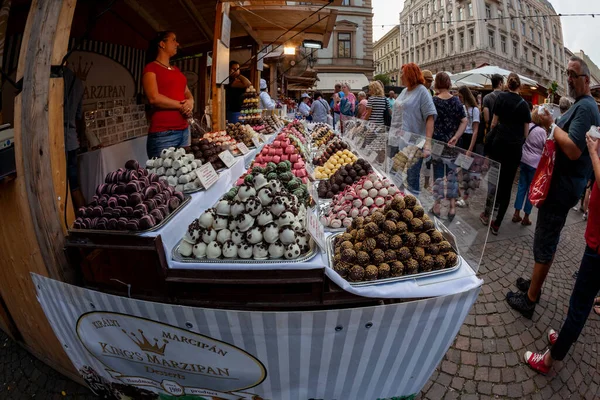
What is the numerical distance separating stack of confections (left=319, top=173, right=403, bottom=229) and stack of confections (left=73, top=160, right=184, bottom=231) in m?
1.20

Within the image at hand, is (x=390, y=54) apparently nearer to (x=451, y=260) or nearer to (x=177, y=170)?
(x=177, y=170)

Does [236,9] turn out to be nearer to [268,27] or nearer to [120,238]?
Result: [268,27]

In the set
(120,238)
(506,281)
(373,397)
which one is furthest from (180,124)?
(506,281)

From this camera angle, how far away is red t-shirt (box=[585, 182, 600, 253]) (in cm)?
188

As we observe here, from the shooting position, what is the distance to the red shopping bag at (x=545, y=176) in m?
2.42

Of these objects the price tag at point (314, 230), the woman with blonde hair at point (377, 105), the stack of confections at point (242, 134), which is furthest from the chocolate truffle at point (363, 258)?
the woman with blonde hair at point (377, 105)

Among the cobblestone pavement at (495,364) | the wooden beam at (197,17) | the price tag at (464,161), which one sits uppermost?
the wooden beam at (197,17)

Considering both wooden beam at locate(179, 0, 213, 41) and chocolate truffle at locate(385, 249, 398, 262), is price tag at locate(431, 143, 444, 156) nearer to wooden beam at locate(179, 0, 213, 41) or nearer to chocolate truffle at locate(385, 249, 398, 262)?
chocolate truffle at locate(385, 249, 398, 262)

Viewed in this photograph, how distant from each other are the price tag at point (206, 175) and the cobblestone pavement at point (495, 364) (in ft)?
5.60

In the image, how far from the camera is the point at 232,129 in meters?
5.19

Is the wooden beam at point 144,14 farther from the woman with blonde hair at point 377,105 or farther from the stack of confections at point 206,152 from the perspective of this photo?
the woman with blonde hair at point 377,105

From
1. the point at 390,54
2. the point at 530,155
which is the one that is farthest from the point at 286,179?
the point at 390,54

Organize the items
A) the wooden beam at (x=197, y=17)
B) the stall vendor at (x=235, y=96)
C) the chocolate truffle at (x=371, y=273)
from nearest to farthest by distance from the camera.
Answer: the chocolate truffle at (x=371, y=273) < the wooden beam at (x=197, y=17) < the stall vendor at (x=235, y=96)

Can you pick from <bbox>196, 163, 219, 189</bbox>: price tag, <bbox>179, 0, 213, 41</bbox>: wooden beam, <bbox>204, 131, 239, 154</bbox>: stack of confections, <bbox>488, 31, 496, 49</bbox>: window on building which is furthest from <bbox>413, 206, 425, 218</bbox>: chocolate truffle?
<bbox>488, 31, 496, 49</bbox>: window on building
